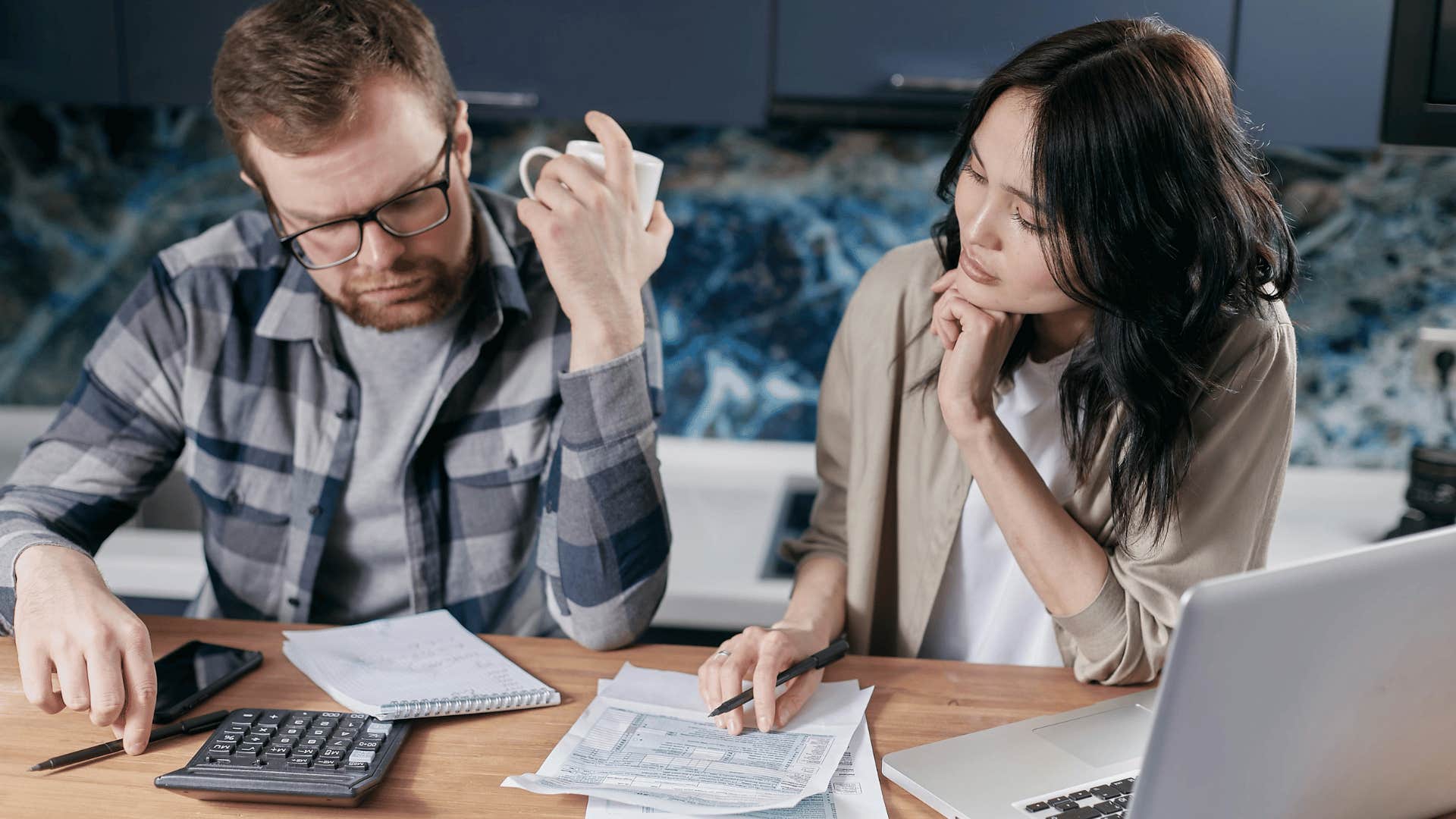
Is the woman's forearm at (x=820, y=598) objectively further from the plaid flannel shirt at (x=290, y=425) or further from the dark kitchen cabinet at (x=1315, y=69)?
the dark kitchen cabinet at (x=1315, y=69)

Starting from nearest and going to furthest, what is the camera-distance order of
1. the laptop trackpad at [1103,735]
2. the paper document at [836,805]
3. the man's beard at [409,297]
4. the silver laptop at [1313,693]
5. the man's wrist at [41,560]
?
1. the silver laptop at [1313,693]
2. the paper document at [836,805]
3. the laptop trackpad at [1103,735]
4. the man's wrist at [41,560]
5. the man's beard at [409,297]

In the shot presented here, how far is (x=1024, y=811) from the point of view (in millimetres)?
816

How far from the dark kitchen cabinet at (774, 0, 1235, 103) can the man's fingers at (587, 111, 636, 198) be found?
2.37 feet

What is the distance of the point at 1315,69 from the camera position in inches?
68.9

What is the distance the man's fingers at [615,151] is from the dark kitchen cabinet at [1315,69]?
1122 mm

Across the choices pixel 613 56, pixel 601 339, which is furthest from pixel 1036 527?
pixel 613 56

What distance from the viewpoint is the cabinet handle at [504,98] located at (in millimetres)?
1803

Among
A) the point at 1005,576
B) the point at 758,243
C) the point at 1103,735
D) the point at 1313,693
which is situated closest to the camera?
the point at 1313,693

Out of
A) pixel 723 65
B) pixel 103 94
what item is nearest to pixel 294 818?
pixel 723 65

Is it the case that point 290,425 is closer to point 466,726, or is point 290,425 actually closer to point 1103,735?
point 466,726

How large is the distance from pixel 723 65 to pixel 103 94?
1.04 metres

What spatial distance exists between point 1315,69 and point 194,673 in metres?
1.78

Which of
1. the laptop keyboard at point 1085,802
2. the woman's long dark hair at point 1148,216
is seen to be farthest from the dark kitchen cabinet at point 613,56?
the laptop keyboard at point 1085,802

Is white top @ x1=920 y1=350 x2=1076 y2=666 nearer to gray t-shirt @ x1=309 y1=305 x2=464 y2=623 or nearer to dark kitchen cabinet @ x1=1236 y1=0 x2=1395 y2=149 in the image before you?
gray t-shirt @ x1=309 y1=305 x2=464 y2=623
